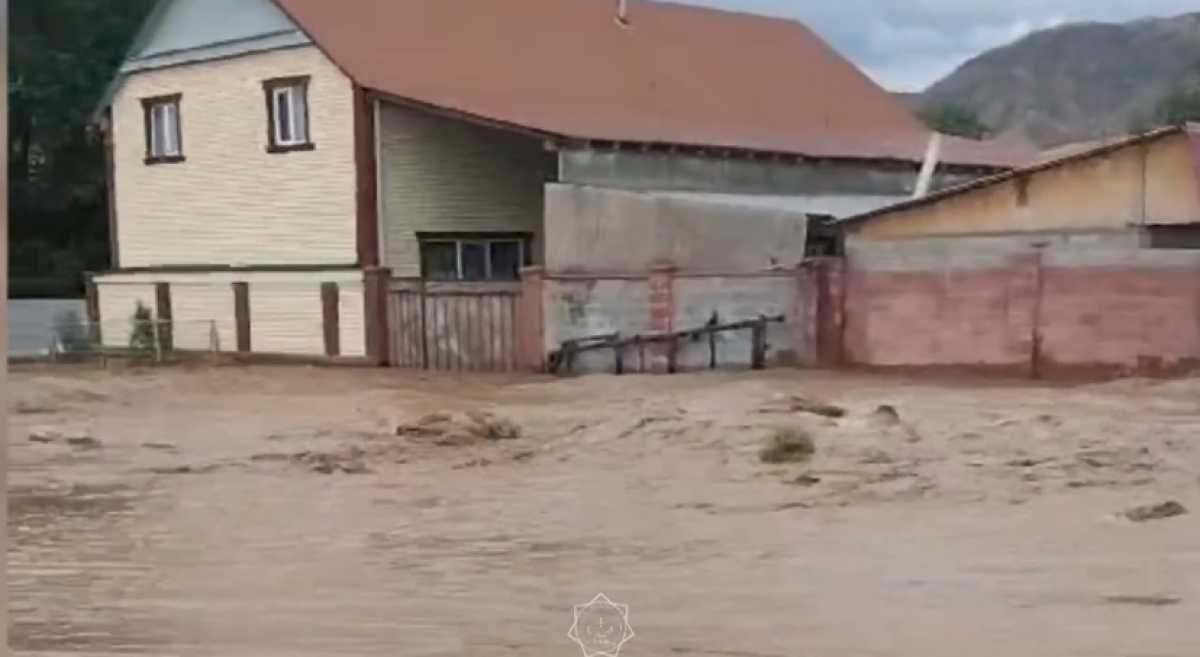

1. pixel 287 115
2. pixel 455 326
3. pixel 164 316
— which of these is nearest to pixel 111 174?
pixel 164 316

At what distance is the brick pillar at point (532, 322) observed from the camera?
21.4 metres

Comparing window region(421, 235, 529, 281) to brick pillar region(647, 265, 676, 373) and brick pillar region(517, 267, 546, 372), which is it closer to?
brick pillar region(517, 267, 546, 372)

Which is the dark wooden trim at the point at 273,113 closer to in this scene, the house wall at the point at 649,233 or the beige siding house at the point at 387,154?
the beige siding house at the point at 387,154

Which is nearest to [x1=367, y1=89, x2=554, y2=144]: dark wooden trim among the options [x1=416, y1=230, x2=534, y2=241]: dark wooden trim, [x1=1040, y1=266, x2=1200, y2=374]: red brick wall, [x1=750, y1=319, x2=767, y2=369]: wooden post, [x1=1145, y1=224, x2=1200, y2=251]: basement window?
[x1=416, y1=230, x2=534, y2=241]: dark wooden trim

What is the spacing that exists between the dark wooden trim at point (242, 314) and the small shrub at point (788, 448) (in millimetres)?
15267

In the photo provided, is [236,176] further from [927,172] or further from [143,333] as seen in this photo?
[927,172]

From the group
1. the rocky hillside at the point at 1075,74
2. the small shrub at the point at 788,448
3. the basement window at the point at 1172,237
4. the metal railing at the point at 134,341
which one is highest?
the rocky hillside at the point at 1075,74

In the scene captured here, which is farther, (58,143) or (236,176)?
(58,143)

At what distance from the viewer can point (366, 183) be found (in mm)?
25109

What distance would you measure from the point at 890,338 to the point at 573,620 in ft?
45.3

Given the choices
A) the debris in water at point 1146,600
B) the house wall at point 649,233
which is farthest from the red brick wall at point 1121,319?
the debris in water at point 1146,600

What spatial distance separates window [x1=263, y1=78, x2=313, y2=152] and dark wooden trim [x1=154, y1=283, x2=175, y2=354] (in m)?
3.88

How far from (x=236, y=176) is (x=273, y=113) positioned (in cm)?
149

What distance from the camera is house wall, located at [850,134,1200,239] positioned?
20500 mm
